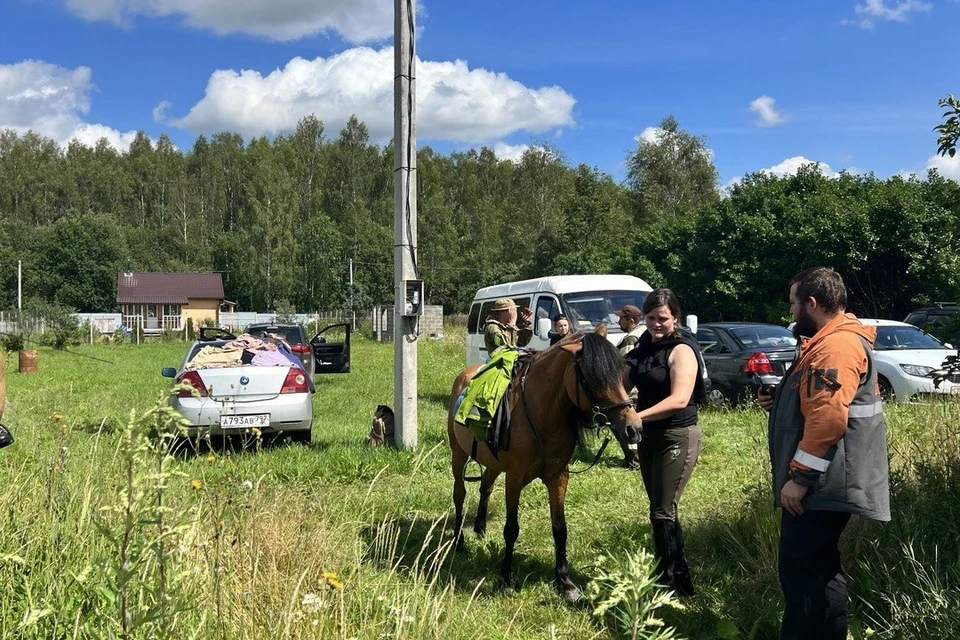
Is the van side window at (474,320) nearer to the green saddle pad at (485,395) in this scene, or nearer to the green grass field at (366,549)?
the green grass field at (366,549)

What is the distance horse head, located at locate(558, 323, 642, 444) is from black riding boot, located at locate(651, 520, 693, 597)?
72cm

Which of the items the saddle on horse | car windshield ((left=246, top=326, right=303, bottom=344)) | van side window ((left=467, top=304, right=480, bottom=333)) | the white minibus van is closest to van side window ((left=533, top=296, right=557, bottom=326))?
the white minibus van

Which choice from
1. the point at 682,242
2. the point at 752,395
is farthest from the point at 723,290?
the point at 752,395

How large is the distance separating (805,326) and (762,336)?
29.4ft

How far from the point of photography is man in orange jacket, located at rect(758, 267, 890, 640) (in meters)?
2.74

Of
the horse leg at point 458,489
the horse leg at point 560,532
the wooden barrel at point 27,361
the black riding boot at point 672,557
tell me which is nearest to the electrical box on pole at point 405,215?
the horse leg at point 458,489

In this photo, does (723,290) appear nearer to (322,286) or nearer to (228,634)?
(228,634)

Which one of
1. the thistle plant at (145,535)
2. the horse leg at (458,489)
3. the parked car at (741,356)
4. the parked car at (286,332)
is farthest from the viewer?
the parked car at (286,332)

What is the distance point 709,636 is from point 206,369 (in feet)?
20.5

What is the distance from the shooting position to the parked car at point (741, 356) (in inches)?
413

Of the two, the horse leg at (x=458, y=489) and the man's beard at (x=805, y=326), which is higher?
the man's beard at (x=805, y=326)

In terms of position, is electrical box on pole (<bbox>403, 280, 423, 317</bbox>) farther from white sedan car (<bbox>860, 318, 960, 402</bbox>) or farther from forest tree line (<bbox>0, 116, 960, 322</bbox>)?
forest tree line (<bbox>0, 116, 960, 322</bbox>)

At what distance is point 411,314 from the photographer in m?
7.90

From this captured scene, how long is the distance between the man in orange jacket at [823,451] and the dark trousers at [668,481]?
962 millimetres
